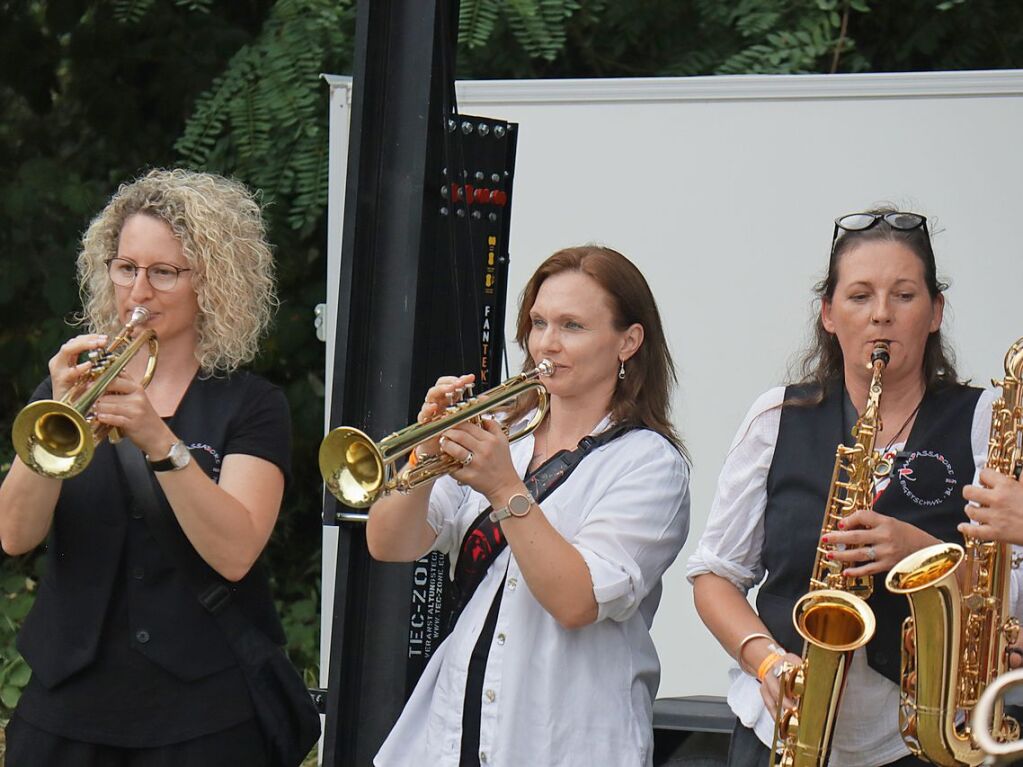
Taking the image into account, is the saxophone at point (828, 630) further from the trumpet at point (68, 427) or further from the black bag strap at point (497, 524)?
the trumpet at point (68, 427)

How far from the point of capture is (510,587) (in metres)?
2.77

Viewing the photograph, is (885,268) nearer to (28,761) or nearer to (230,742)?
(230,742)

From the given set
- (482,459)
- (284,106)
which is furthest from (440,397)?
(284,106)

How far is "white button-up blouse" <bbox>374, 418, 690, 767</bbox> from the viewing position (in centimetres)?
266

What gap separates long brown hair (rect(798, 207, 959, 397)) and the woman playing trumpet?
3.65 ft

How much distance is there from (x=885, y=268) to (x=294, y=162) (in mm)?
3313

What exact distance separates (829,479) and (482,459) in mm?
646

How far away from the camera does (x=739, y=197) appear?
4426 millimetres

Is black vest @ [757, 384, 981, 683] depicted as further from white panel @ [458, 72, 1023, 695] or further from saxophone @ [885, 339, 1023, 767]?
white panel @ [458, 72, 1023, 695]

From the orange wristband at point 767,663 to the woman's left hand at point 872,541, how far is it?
0.20 m

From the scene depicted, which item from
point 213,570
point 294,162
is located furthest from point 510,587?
point 294,162

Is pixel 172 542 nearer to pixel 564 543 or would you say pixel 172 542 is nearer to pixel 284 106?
pixel 564 543

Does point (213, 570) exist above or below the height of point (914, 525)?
below

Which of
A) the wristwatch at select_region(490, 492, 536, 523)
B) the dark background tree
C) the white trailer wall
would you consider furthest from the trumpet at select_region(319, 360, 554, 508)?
the dark background tree
